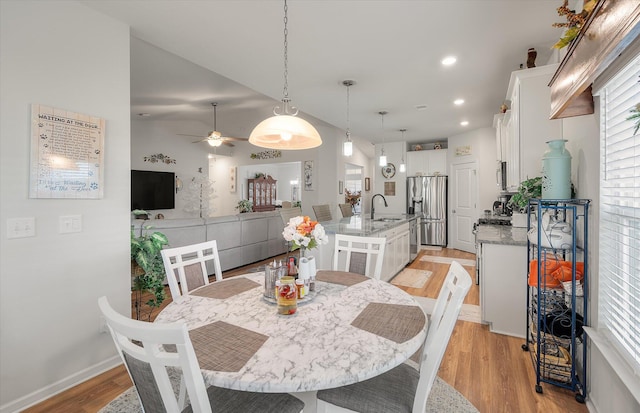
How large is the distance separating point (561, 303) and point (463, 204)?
4871 mm

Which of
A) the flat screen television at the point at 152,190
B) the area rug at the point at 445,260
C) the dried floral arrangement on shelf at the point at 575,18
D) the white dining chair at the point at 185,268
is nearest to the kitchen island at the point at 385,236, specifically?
the area rug at the point at 445,260

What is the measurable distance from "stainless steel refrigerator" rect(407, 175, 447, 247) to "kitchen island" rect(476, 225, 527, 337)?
4155mm

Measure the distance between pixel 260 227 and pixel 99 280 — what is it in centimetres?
337

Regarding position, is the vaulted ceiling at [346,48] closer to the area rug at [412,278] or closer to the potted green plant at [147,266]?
the potted green plant at [147,266]

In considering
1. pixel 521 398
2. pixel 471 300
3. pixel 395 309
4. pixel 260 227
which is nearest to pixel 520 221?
pixel 471 300

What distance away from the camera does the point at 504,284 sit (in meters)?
2.72

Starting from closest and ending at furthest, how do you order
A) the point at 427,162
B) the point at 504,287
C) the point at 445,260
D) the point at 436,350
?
the point at 436,350 < the point at 504,287 < the point at 445,260 < the point at 427,162

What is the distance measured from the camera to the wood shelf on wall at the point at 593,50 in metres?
0.91

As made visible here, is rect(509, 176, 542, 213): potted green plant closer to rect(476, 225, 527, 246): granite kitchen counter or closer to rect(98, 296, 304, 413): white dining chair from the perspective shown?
rect(476, 225, 527, 246): granite kitchen counter

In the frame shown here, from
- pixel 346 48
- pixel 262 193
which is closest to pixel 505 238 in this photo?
pixel 346 48

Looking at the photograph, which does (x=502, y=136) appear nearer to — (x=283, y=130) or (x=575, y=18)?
(x=575, y=18)

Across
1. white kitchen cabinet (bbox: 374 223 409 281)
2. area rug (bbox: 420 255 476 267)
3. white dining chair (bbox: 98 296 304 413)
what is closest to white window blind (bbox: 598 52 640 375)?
white dining chair (bbox: 98 296 304 413)

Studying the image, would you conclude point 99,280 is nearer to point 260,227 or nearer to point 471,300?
point 260,227

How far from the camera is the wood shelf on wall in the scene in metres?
0.91
